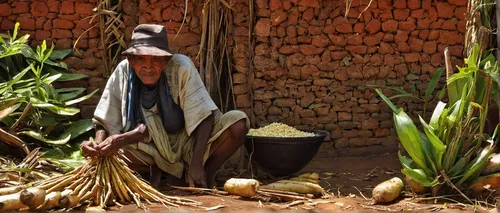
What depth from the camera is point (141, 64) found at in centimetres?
425

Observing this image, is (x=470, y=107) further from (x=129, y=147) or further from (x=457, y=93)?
(x=129, y=147)

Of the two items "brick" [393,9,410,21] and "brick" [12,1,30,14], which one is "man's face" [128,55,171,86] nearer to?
"brick" [12,1,30,14]

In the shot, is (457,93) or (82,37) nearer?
(457,93)

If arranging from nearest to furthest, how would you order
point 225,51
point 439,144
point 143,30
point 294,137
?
point 439,144, point 143,30, point 294,137, point 225,51

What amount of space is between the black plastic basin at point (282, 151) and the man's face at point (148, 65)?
1014 millimetres

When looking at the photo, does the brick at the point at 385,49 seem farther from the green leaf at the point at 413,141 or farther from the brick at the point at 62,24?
the brick at the point at 62,24

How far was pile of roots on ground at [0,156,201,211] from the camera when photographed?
349 cm

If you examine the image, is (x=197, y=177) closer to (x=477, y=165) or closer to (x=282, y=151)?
(x=282, y=151)

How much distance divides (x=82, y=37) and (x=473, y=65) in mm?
3268

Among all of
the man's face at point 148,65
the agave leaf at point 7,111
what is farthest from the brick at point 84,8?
the man's face at point 148,65

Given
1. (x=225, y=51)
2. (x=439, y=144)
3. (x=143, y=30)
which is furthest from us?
(x=225, y=51)

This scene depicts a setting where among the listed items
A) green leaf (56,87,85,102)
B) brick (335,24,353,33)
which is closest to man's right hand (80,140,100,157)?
green leaf (56,87,85,102)

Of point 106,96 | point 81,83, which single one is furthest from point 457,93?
point 81,83

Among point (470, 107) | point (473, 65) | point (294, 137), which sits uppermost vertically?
point (473, 65)
